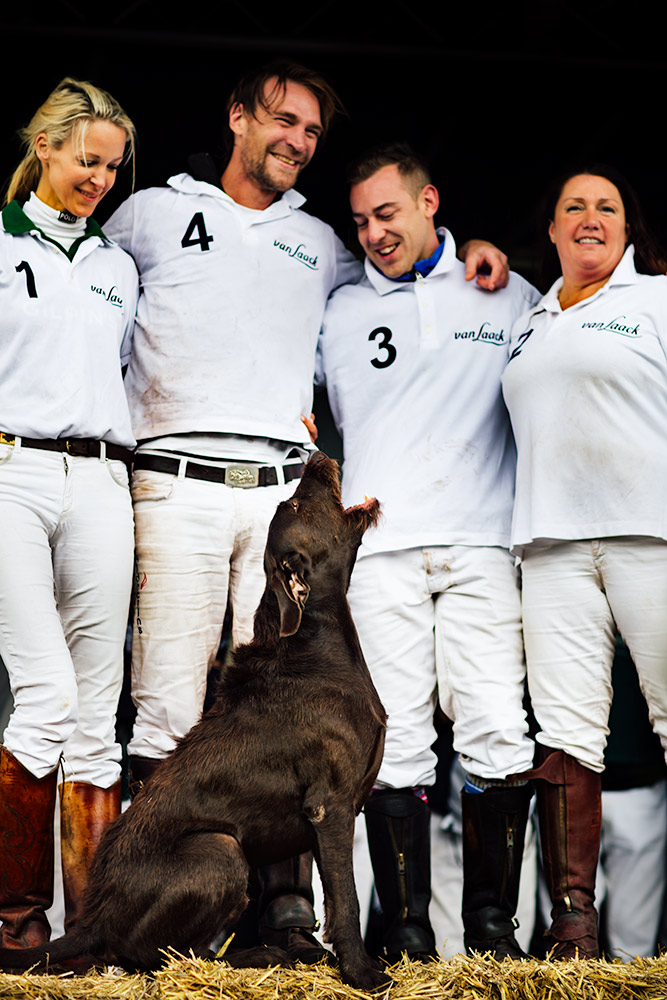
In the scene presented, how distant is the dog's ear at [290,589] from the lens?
3.39 meters

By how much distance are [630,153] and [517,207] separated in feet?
2.31

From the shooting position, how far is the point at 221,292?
14.5 feet

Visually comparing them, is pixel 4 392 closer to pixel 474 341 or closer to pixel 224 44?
pixel 474 341

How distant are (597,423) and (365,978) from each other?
221 cm

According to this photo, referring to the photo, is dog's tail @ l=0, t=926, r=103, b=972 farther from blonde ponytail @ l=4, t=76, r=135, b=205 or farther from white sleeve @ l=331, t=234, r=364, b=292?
white sleeve @ l=331, t=234, r=364, b=292

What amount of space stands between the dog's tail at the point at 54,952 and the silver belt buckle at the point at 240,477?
1.73 m

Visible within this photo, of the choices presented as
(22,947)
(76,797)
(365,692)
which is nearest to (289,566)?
(365,692)

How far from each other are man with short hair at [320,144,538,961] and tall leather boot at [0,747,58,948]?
1.27m

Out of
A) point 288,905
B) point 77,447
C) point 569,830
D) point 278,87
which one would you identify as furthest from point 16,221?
point 569,830

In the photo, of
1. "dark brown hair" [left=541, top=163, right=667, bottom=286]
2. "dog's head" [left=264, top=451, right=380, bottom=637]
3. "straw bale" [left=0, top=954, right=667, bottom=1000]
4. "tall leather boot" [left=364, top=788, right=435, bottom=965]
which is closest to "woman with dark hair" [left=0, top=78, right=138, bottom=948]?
"straw bale" [left=0, top=954, right=667, bottom=1000]

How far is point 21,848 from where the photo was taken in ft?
11.9

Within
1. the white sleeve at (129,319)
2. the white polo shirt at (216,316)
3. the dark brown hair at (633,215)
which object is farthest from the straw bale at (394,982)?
the dark brown hair at (633,215)

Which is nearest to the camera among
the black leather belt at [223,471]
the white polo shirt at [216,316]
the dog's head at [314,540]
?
the dog's head at [314,540]

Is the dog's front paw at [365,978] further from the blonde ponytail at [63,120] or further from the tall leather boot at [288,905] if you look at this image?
the blonde ponytail at [63,120]
